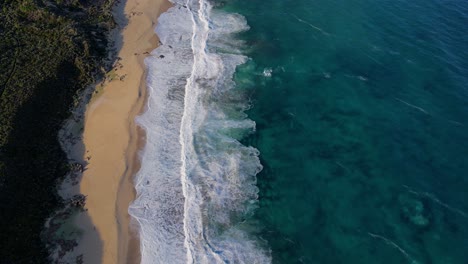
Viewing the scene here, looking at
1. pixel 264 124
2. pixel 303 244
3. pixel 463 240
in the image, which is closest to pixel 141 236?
pixel 303 244

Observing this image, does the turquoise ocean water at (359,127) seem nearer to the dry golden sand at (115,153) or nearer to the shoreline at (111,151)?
the dry golden sand at (115,153)

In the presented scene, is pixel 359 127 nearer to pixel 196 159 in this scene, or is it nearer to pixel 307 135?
pixel 307 135

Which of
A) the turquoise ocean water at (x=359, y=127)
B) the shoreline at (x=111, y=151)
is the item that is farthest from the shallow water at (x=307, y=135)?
the shoreline at (x=111, y=151)

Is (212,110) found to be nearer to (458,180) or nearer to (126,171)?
(126,171)

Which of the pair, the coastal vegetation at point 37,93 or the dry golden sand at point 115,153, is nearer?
the dry golden sand at point 115,153

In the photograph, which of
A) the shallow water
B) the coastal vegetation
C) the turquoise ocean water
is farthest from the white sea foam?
the coastal vegetation

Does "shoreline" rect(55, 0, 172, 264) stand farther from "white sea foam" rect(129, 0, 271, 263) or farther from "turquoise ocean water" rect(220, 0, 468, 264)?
"turquoise ocean water" rect(220, 0, 468, 264)
